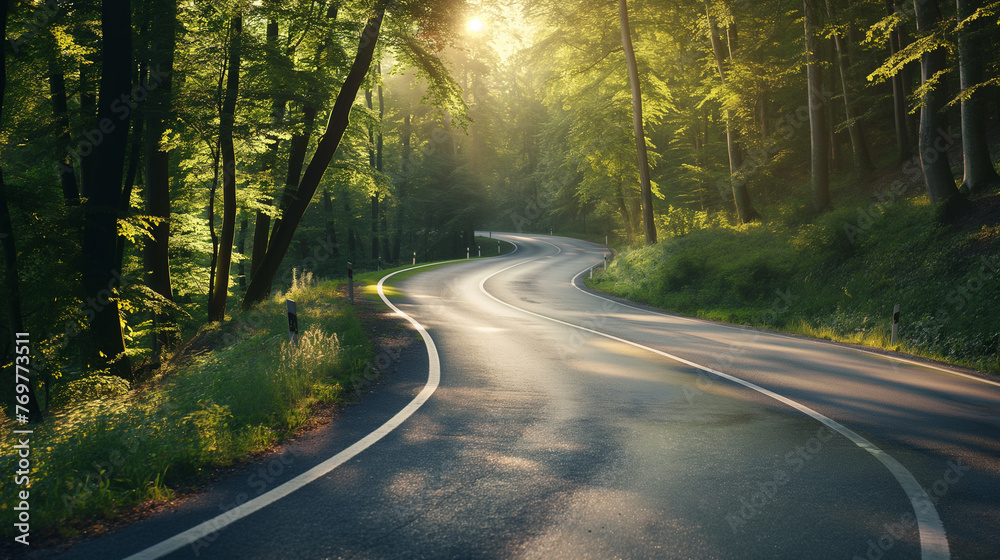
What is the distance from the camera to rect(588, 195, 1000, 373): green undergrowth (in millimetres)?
12094

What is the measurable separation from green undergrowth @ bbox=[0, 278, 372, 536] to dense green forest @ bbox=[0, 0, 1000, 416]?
2931mm

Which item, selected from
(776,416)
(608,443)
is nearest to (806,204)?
(776,416)

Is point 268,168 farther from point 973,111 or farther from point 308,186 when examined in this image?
point 973,111

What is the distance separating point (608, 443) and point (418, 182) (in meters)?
44.6

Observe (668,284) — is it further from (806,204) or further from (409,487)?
(409,487)

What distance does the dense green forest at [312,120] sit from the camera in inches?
365

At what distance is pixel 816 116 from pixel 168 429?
23.0 m

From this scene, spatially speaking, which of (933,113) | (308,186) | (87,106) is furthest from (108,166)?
(933,113)

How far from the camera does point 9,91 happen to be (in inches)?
479

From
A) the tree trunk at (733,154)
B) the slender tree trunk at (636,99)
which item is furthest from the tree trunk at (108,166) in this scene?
the tree trunk at (733,154)

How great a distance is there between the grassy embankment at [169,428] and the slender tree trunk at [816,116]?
19.4 meters

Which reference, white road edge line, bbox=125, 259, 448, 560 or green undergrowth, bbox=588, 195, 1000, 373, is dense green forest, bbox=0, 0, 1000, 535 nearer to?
green undergrowth, bbox=588, 195, 1000, 373

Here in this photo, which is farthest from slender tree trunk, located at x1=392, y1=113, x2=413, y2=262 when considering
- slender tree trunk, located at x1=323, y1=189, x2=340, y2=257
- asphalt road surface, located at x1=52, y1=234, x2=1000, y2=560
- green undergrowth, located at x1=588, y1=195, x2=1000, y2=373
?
asphalt road surface, located at x1=52, y1=234, x2=1000, y2=560

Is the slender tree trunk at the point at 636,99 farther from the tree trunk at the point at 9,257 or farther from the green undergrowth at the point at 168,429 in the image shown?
the tree trunk at the point at 9,257
